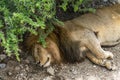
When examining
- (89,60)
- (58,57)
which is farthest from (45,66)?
(89,60)

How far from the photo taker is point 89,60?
152 inches

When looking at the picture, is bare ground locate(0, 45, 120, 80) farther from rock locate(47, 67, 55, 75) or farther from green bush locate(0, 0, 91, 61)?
green bush locate(0, 0, 91, 61)

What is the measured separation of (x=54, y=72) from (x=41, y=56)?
0.23 metres

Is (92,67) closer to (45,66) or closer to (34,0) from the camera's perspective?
(45,66)

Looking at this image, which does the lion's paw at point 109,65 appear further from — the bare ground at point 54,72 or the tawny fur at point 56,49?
the tawny fur at point 56,49

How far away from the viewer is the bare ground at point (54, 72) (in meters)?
3.68

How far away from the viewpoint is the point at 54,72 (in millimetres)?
3713

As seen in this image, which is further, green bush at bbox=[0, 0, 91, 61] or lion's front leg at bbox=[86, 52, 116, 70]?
lion's front leg at bbox=[86, 52, 116, 70]

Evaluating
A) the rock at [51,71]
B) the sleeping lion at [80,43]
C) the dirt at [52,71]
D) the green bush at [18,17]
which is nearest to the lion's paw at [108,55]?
the sleeping lion at [80,43]

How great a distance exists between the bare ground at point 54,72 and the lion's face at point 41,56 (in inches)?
3.1

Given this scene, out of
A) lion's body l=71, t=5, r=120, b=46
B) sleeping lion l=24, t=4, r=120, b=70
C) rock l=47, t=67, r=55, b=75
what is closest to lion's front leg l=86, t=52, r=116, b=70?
sleeping lion l=24, t=4, r=120, b=70

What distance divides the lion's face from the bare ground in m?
0.08

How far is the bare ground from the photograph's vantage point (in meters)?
3.68

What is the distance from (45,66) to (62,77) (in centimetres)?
20
